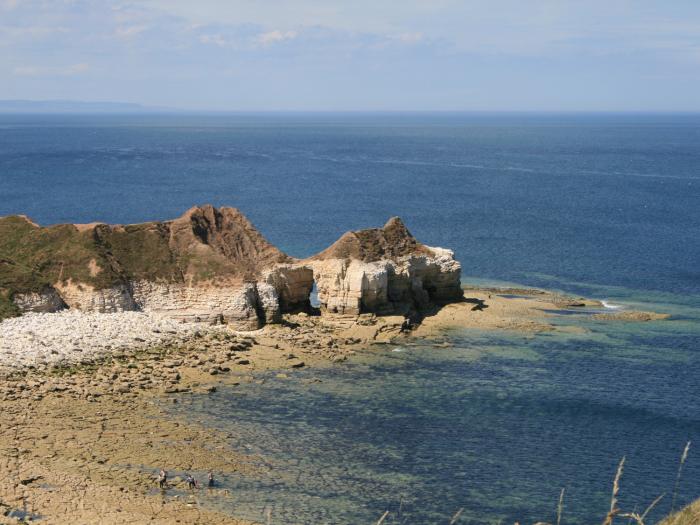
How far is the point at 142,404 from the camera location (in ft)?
148

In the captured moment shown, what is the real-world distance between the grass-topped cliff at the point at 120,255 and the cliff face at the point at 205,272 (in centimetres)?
8

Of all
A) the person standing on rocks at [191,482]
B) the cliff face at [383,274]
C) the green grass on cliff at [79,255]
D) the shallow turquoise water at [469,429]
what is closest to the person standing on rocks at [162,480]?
the person standing on rocks at [191,482]

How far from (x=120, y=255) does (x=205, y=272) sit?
669 cm

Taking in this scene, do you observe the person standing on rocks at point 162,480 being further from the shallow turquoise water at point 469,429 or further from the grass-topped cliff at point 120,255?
the grass-topped cliff at point 120,255

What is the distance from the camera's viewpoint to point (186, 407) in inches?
1786

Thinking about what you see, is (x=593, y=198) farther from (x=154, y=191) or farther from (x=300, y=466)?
(x=300, y=466)

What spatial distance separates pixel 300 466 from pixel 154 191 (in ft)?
389

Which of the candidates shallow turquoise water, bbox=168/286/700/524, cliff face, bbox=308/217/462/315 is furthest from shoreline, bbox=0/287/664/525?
shallow turquoise water, bbox=168/286/700/524

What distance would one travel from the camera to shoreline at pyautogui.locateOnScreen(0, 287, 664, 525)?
34250 mm

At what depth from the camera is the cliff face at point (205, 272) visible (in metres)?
58.6

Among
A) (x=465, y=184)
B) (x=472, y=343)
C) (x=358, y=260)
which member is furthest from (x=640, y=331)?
(x=465, y=184)

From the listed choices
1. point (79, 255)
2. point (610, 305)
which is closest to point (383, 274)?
point (79, 255)

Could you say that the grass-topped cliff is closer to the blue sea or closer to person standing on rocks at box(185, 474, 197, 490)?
the blue sea

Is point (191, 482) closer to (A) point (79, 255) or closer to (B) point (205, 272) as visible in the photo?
(B) point (205, 272)
